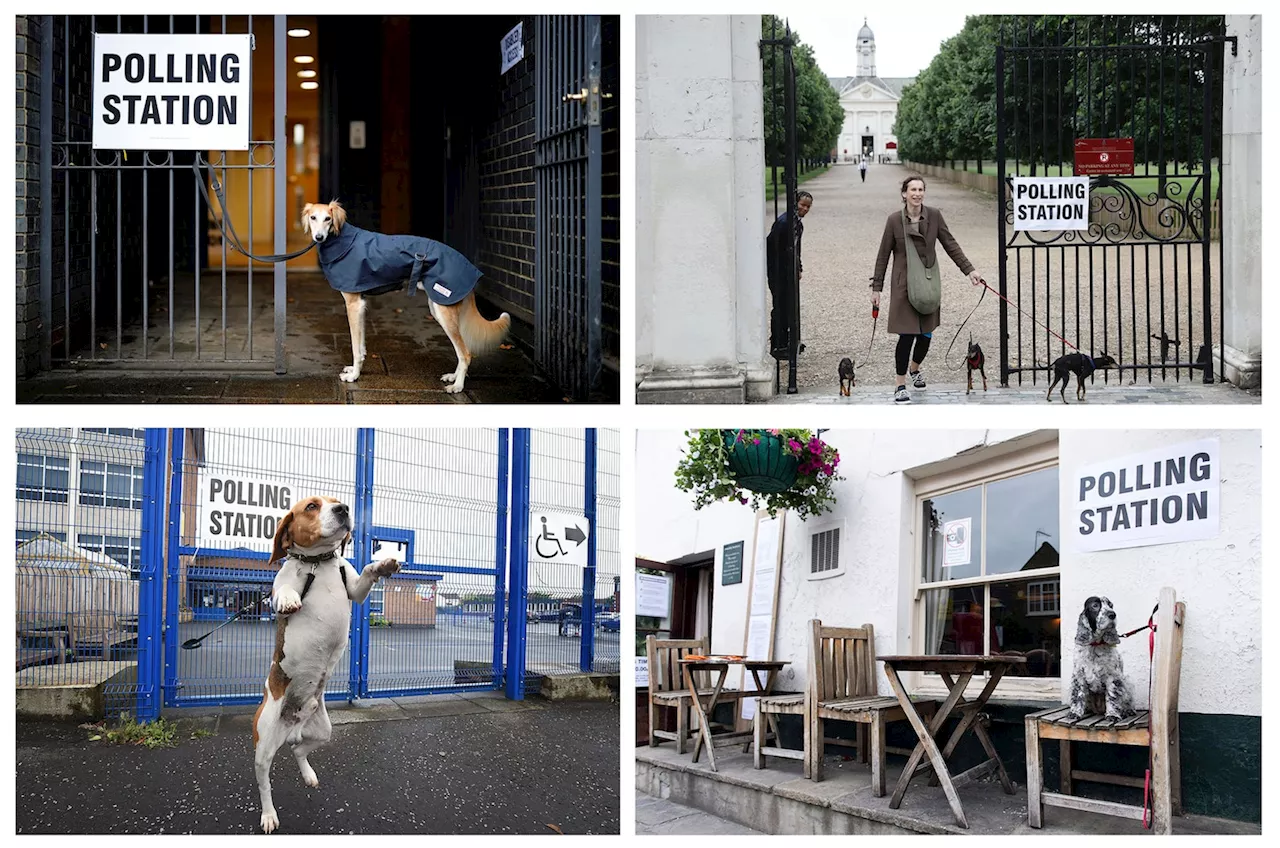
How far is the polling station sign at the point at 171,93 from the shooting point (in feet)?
18.0

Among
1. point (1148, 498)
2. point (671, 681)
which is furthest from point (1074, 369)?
point (671, 681)

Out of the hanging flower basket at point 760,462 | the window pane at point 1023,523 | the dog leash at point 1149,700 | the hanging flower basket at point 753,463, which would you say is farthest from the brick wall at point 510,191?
the dog leash at point 1149,700

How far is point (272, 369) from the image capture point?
19.9 ft

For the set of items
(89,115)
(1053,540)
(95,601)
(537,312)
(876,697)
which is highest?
(89,115)

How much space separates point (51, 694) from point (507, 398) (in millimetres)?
2635

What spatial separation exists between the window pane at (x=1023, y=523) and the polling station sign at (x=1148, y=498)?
0.32 meters

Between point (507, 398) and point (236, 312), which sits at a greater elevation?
point (236, 312)

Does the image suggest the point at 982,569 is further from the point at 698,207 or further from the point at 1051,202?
the point at 698,207

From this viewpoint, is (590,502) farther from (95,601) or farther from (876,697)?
(95,601)

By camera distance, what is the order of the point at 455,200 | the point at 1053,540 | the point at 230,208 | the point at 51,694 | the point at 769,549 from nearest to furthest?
the point at 1053,540 → the point at 51,694 → the point at 769,549 → the point at 455,200 → the point at 230,208

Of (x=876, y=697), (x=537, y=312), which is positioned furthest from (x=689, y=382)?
(x=876, y=697)

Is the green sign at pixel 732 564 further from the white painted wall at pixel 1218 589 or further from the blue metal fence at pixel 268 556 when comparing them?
the white painted wall at pixel 1218 589

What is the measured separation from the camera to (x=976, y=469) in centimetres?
560

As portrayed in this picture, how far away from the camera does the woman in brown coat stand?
18.4ft
